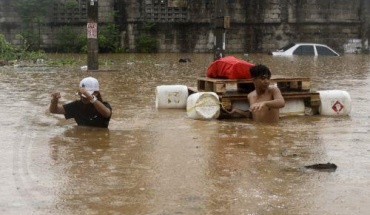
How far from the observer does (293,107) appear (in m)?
8.84

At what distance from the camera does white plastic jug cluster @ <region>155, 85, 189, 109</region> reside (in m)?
9.41

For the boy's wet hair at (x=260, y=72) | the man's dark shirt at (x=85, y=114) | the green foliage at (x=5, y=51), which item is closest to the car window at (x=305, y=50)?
the green foliage at (x=5, y=51)

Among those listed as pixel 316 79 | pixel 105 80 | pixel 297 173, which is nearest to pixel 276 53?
pixel 316 79

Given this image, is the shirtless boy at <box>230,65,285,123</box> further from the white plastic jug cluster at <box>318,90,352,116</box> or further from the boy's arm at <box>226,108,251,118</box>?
the white plastic jug cluster at <box>318,90,352,116</box>

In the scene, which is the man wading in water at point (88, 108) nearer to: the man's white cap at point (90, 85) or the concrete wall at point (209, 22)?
the man's white cap at point (90, 85)

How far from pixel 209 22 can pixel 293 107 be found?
2135 cm

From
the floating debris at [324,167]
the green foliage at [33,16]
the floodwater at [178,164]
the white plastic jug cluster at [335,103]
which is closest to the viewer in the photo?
the floodwater at [178,164]

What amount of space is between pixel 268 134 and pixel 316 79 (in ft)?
25.2

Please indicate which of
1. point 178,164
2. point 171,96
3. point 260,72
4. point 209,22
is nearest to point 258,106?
point 260,72

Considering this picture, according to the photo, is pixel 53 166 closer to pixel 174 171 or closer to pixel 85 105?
pixel 174 171

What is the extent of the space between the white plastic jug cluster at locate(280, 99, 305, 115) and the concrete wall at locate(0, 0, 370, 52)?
21.2 meters

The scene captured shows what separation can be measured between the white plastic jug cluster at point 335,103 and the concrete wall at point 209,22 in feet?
69.6

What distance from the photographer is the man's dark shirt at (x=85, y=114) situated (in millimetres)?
7395

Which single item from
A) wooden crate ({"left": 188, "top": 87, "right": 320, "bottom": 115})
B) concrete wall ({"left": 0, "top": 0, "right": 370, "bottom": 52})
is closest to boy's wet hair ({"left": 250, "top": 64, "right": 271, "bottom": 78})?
wooden crate ({"left": 188, "top": 87, "right": 320, "bottom": 115})
